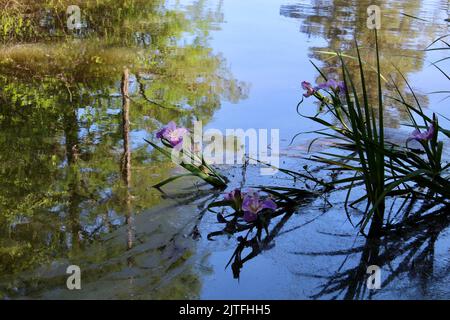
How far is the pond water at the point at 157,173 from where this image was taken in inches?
84.4

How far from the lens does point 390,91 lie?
4723mm

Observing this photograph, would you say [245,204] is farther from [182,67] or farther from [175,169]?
[182,67]

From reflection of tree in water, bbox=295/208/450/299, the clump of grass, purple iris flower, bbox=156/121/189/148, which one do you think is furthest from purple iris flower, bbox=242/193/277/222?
purple iris flower, bbox=156/121/189/148

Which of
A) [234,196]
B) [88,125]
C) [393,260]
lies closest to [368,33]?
[88,125]

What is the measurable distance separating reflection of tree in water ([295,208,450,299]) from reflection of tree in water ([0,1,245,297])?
66 cm

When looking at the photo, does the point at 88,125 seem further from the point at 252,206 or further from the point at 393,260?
the point at 393,260

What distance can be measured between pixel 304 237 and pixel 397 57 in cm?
398

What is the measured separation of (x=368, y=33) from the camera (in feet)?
23.3

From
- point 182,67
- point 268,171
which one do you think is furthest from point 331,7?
point 268,171

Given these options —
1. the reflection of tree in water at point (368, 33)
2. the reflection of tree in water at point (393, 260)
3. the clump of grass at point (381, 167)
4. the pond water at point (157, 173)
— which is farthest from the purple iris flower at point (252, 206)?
the reflection of tree in water at point (368, 33)

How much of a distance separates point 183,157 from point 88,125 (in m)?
1.07

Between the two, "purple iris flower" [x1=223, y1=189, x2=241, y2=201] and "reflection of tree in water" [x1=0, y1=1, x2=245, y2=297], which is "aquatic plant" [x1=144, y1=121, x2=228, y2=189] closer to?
"reflection of tree in water" [x1=0, y1=1, x2=245, y2=297]

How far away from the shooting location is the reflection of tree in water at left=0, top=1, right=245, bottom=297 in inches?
95.3

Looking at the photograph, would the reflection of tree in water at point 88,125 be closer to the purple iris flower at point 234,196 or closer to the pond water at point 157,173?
the pond water at point 157,173
